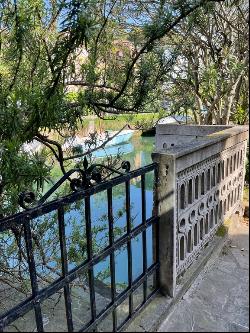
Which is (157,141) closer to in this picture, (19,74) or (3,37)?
(19,74)

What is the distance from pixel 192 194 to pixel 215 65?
14.8 feet

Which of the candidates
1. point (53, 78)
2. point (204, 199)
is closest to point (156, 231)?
point (204, 199)

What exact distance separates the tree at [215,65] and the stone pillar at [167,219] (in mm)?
A: 4164

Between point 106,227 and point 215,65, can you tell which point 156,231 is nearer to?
point 106,227

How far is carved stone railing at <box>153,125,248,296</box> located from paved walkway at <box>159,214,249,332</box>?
16 cm

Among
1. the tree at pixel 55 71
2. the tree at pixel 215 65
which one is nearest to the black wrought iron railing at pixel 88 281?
the tree at pixel 55 71

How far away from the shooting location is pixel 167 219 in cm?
209

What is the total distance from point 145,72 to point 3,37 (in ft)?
4.30

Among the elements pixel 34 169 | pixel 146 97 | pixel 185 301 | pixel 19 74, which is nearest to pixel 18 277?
pixel 34 169

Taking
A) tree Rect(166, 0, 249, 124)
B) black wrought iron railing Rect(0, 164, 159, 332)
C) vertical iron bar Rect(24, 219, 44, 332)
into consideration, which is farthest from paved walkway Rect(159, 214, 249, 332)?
tree Rect(166, 0, 249, 124)

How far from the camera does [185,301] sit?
212 centimetres

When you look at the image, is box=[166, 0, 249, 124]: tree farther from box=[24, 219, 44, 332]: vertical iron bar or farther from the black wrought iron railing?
box=[24, 219, 44, 332]: vertical iron bar

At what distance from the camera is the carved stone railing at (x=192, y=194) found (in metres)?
2.05

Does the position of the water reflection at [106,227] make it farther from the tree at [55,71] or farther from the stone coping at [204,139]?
the tree at [55,71]
